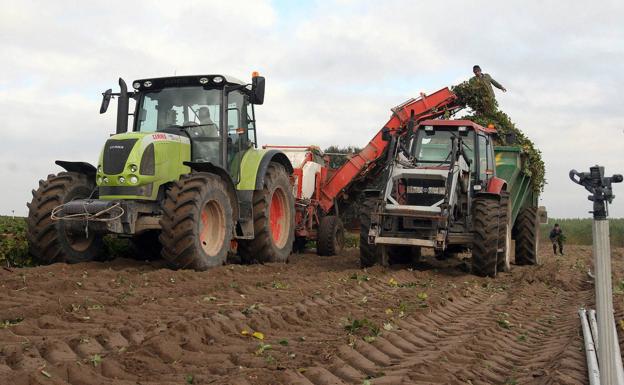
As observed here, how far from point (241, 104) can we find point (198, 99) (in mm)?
729

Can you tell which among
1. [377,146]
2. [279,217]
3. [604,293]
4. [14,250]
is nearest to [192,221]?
[14,250]

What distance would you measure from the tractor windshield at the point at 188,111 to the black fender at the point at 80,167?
89cm

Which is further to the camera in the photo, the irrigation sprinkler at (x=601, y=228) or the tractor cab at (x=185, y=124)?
the tractor cab at (x=185, y=124)

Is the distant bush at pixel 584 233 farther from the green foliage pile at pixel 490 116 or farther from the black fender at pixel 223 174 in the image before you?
the black fender at pixel 223 174

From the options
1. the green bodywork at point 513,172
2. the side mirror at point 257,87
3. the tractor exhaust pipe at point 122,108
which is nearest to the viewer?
the side mirror at point 257,87

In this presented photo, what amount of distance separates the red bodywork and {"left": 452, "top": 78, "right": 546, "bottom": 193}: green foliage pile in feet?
1.06

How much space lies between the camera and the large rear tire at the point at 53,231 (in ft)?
30.1

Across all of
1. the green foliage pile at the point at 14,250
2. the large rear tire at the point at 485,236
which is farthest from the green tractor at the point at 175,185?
the large rear tire at the point at 485,236

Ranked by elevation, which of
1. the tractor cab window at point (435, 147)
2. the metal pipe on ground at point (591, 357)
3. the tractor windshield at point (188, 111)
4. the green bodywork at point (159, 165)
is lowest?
the metal pipe on ground at point (591, 357)

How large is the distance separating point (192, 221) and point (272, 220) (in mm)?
2984

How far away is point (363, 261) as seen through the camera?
436 inches

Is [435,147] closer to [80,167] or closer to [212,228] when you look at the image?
[212,228]

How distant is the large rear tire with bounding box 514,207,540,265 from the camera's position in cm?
1395

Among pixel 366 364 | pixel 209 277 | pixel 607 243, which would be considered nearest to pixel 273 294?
pixel 209 277
